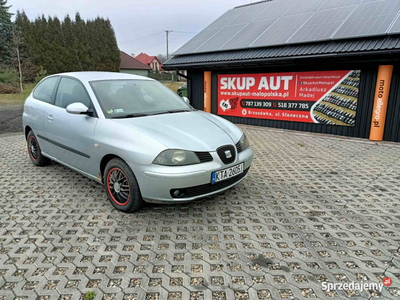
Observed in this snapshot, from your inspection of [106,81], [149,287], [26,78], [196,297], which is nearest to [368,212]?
[196,297]

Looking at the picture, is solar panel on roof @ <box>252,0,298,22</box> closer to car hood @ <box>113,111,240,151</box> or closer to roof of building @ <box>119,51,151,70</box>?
car hood @ <box>113,111,240,151</box>

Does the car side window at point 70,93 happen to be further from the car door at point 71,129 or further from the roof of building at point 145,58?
the roof of building at point 145,58

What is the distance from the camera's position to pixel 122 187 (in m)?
3.36

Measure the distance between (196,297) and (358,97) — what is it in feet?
25.8

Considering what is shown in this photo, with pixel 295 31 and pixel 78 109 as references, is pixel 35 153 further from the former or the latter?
pixel 295 31

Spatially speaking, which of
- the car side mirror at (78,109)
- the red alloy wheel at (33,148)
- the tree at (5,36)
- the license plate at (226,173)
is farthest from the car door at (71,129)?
the tree at (5,36)

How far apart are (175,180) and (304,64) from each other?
24.1 feet

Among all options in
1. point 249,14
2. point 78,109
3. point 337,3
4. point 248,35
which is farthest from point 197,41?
point 78,109

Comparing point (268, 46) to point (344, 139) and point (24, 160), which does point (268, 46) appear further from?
point (24, 160)

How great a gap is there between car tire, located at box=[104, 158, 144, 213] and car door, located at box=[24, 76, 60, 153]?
6.05 ft

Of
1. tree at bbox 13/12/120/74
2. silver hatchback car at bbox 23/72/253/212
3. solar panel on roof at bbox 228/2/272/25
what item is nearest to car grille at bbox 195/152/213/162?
silver hatchback car at bbox 23/72/253/212

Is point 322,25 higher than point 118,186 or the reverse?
higher

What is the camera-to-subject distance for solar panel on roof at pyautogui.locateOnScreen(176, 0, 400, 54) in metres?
7.87

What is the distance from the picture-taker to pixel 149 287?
2230mm
